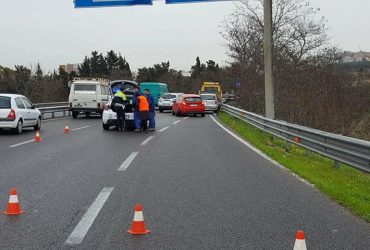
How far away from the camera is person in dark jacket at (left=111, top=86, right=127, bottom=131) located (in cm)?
2058

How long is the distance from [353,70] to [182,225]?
24.1 m

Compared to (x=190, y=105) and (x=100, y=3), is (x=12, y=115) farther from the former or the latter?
(x=190, y=105)

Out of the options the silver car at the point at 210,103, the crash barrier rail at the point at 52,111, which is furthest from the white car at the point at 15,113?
the silver car at the point at 210,103

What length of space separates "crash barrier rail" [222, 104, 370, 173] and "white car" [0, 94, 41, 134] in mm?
9387

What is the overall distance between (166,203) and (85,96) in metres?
24.3

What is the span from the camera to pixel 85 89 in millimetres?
31219

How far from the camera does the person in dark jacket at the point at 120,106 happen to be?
20578 mm

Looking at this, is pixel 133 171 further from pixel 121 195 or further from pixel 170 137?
pixel 170 137

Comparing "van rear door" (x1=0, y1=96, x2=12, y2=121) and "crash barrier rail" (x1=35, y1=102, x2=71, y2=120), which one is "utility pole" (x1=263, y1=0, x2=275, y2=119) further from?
"crash barrier rail" (x1=35, y1=102, x2=71, y2=120)

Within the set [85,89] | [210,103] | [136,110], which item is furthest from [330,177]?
[210,103]

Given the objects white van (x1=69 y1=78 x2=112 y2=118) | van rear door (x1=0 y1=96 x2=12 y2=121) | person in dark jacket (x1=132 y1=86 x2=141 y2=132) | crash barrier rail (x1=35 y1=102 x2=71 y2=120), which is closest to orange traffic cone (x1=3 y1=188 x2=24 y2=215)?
van rear door (x1=0 y1=96 x2=12 y2=121)

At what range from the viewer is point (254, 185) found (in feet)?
29.6

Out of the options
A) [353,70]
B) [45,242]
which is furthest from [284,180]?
[353,70]

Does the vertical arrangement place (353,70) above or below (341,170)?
above
